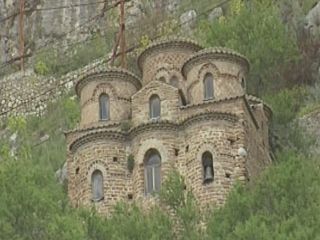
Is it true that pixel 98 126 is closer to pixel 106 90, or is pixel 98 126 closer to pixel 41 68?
pixel 106 90

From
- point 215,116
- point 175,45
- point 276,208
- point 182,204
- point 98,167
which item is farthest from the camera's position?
point 175,45

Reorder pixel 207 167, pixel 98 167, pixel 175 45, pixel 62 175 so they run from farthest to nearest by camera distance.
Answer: pixel 62 175
pixel 175 45
pixel 98 167
pixel 207 167

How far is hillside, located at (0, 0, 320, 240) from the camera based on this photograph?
118 feet

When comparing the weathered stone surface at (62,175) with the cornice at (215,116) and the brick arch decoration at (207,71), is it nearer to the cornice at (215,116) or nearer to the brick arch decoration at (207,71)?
the brick arch decoration at (207,71)

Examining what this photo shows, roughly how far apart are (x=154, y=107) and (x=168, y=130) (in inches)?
72.6

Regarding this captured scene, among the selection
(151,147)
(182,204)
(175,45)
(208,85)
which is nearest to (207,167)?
(151,147)

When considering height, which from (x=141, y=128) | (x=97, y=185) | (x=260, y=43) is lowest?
(x=97, y=185)

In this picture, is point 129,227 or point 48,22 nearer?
point 129,227

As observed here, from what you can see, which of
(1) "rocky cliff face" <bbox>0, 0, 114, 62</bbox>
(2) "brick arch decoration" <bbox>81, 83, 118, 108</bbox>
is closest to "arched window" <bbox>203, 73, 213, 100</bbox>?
(2) "brick arch decoration" <bbox>81, 83, 118, 108</bbox>

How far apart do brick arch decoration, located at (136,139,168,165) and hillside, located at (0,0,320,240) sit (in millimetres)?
2278

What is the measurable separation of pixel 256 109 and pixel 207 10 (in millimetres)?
22906

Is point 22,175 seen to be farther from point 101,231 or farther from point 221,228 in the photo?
point 221,228

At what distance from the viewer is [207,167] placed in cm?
4444

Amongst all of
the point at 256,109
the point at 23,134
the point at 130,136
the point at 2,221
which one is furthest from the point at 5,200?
the point at 23,134
